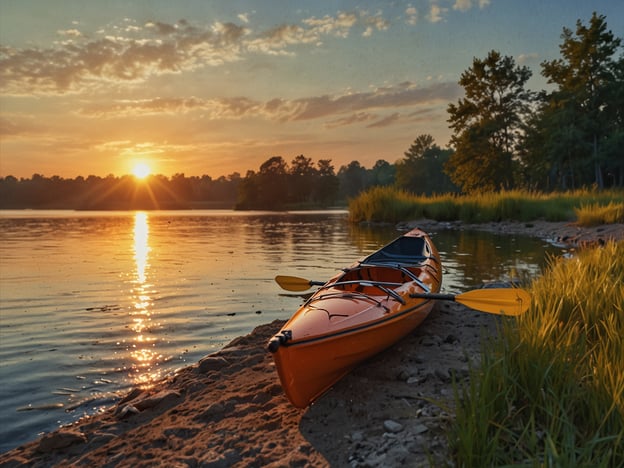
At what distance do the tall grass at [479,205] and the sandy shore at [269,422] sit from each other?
22.6 metres

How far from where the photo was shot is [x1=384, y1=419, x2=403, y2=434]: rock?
3.36 meters

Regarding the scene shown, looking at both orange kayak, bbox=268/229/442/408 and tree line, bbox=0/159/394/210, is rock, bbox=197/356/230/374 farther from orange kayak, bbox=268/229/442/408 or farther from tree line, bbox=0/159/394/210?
tree line, bbox=0/159/394/210

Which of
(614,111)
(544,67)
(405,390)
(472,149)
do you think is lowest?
(405,390)

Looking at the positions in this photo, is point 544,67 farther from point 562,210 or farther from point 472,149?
point 562,210

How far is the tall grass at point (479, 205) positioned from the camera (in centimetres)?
2506

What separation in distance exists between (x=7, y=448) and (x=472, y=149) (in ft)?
155

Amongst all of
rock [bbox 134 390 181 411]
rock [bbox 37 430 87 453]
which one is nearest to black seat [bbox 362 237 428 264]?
rock [bbox 134 390 181 411]

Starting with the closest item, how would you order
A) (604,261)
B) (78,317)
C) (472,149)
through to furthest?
1. (604,261)
2. (78,317)
3. (472,149)

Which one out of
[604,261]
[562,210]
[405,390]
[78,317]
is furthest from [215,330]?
[562,210]

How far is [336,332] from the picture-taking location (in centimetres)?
397

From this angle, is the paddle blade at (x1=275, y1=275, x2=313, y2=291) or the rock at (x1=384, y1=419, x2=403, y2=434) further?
the paddle blade at (x1=275, y1=275, x2=313, y2=291)

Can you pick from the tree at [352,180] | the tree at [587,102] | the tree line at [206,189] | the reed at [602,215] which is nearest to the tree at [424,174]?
the tree line at [206,189]

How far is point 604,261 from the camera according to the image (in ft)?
21.9

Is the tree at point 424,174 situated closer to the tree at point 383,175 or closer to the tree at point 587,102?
the tree at point 383,175
